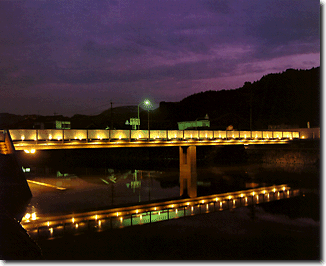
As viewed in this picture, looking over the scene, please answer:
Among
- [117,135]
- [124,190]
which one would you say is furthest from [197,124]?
[124,190]

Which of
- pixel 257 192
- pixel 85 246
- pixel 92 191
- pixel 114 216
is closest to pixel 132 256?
pixel 85 246

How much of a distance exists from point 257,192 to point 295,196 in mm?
4852

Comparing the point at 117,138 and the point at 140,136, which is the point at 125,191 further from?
the point at 140,136

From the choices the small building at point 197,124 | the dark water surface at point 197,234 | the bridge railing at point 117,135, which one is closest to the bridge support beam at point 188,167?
the bridge railing at point 117,135

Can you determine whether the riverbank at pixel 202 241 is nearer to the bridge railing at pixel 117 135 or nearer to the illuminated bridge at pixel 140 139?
the illuminated bridge at pixel 140 139

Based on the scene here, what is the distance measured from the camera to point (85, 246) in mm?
19516

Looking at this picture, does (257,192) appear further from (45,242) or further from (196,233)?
(45,242)

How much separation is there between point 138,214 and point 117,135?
73.8 feet

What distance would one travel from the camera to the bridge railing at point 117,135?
4050 centimetres

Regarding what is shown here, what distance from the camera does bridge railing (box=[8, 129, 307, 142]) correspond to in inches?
1594

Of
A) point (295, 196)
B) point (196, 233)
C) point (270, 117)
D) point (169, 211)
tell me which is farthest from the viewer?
point (270, 117)

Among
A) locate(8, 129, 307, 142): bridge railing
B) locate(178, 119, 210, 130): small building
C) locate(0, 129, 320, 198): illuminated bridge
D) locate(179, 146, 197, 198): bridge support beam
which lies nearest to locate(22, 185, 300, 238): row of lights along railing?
locate(0, 129, 320, 198): illuminated bridge

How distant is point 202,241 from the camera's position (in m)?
20.7

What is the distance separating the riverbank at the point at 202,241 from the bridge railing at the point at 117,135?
23.7m
